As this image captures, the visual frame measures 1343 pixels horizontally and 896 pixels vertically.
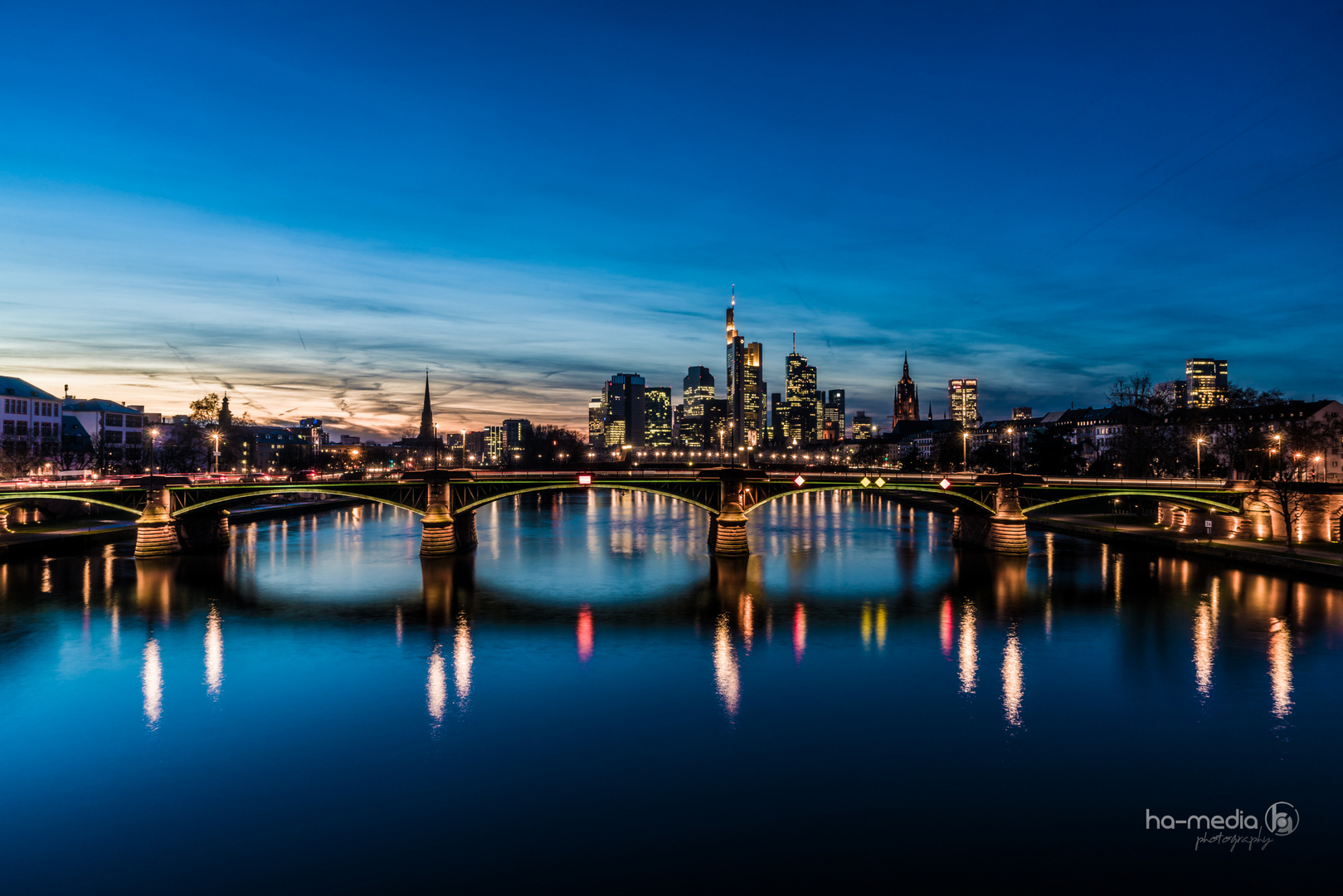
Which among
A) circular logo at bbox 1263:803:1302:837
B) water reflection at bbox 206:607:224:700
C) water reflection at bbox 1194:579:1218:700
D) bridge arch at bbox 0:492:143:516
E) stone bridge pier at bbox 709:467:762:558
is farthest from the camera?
stone bridge pier at bbox 709:467:762:558

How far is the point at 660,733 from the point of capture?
29734 millimetres

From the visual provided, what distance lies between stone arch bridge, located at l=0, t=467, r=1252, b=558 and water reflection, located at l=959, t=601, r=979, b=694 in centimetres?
2334

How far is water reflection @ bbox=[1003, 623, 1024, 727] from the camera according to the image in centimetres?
3177

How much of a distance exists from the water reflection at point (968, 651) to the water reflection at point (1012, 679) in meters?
1.35

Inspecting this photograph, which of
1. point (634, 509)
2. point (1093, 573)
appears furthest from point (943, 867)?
point (634, 509)

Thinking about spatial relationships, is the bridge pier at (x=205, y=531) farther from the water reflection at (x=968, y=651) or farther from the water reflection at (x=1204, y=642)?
the water reflection at (x=1204, y=642)

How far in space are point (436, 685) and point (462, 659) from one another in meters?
4.69

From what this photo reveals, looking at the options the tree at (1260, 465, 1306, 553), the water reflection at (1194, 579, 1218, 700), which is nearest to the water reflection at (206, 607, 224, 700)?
the water reflection at (1194, 579, 1218, 700)

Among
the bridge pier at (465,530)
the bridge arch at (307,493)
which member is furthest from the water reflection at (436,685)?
the bridge pier at (465,530)

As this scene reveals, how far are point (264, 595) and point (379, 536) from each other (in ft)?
134

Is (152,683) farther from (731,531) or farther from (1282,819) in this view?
(731,531)

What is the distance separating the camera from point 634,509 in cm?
14350

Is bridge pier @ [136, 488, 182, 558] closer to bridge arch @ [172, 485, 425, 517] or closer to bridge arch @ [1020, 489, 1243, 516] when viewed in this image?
bridge arch @ [172, 485, 425, 517]

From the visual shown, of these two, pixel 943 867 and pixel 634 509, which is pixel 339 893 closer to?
pixel 943 867
